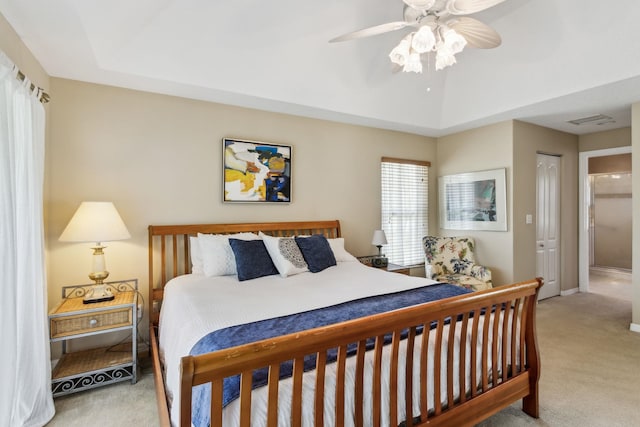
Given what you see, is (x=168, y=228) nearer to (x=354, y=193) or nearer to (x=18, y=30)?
(x=18, y=30)

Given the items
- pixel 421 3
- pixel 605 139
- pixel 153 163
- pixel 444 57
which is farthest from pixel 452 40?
pixel 605 139

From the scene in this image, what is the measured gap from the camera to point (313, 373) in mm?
1318

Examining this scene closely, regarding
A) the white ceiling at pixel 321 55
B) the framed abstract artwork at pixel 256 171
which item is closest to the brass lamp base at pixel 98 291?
the framed abstract artwork at pixel 256 171

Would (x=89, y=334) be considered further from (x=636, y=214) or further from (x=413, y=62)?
(x=636, y=214)

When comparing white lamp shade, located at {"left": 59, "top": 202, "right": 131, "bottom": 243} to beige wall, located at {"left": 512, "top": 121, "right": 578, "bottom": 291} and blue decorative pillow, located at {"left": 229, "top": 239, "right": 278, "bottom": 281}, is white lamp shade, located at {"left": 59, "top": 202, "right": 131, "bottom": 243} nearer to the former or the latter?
blue decorative pillow, located at {"left": 229, "top": 239, "right": 278, "bottom": 281}

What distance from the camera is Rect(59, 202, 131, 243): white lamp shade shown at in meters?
2.41

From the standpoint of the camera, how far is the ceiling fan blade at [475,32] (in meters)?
2.03

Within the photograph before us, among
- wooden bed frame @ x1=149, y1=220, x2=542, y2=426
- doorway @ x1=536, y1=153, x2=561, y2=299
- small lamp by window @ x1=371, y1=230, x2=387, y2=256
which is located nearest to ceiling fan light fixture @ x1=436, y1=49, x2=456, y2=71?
wooden bed frame @ x1=149, y1=220, x2=542, y2=426

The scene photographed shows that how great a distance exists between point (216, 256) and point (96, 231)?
93cm

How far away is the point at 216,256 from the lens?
114 inches

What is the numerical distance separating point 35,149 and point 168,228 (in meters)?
1.21

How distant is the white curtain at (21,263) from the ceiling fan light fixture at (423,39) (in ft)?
7.46

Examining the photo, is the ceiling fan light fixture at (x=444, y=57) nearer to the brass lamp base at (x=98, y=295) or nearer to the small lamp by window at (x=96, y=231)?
the small lamp by window at (x=96, y=231)

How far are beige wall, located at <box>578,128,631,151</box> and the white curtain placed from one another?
652cm
